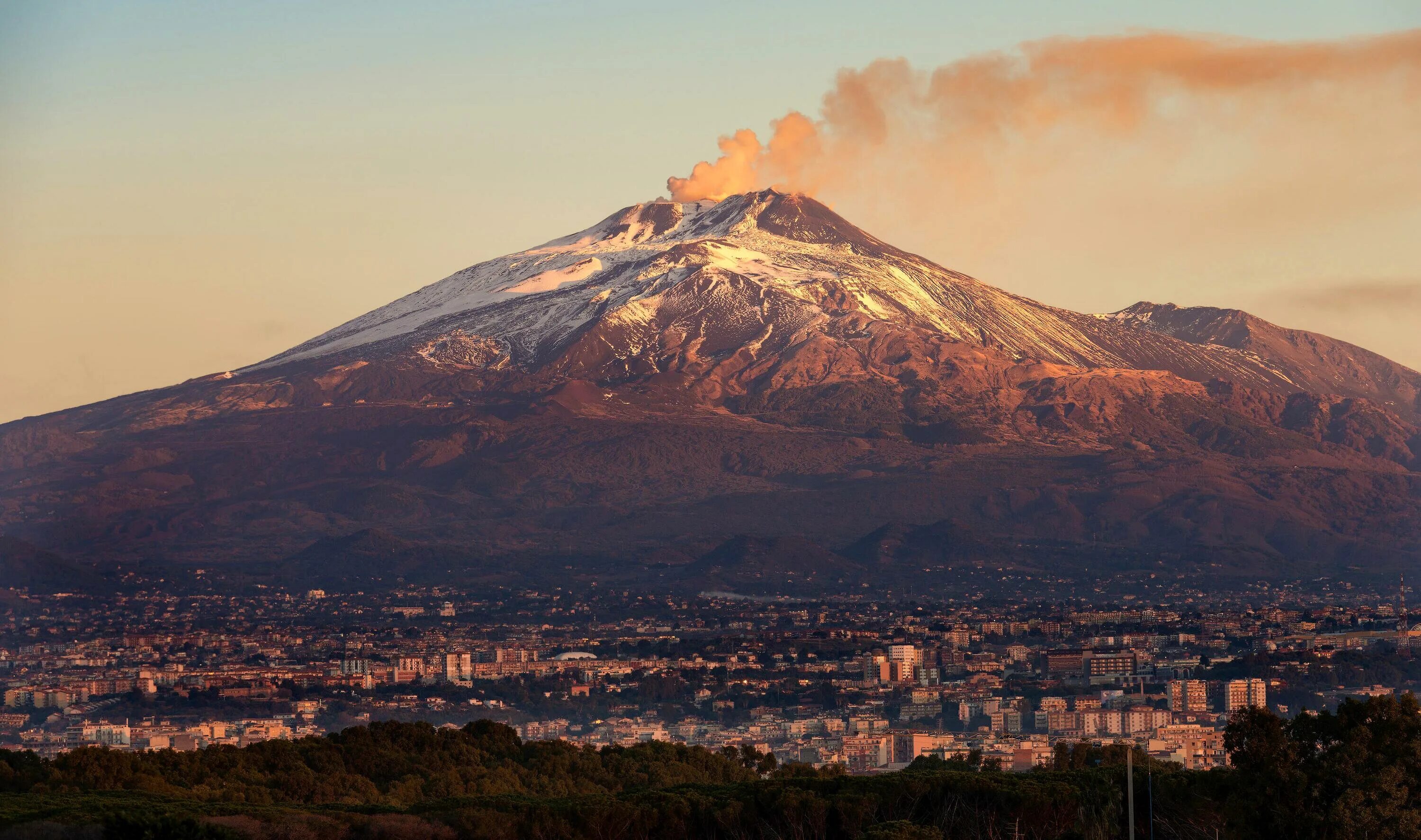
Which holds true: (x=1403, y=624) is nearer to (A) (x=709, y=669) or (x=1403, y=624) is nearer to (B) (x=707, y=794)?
(A) (x=709, y=669)

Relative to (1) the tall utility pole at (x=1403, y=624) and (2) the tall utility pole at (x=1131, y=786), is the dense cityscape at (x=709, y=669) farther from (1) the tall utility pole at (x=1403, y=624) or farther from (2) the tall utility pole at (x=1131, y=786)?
(2) the tall utility pole at (x=1131, y=786)

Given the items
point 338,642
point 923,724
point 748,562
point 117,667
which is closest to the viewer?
point 923,724

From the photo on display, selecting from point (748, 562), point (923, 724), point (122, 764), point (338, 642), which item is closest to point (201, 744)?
point (923, 724)

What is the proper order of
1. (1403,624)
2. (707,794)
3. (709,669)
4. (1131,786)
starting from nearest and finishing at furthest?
1. (1131,786)
2. (707,794)
3. (709,669)
4. (1403,624)

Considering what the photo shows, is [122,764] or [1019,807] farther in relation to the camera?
[122,764]

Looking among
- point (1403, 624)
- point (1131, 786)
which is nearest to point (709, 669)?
point (1403, 624)

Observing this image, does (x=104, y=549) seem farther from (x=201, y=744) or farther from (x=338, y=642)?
(x=201, y=744)

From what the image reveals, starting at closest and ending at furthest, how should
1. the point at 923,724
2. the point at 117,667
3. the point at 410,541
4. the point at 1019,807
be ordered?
1. the point at 1019,807
2. the point at 923,724
3. the point at 117,667
4. the point at 410,541
